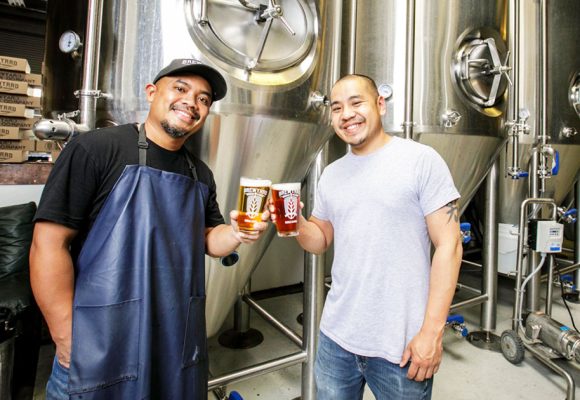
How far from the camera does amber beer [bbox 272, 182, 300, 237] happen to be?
1010mm

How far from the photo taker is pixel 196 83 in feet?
3.76

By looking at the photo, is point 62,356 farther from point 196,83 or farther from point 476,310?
point 476,310

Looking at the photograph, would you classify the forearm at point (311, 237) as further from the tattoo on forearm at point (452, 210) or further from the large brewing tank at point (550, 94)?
the large brewing tank at point (550, 94)

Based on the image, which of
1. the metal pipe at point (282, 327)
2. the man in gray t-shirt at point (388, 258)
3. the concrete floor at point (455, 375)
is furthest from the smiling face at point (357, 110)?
the concrete floor at point (455, 375)

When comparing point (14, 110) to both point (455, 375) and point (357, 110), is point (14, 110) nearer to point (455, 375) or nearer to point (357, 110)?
point (357, 110)

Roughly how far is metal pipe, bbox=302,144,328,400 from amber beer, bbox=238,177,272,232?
91cm

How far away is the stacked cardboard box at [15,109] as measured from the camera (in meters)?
2.45

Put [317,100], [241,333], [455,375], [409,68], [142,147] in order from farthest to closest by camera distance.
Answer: [241,333], [455,375], [409,68], [317,100], [142,147]

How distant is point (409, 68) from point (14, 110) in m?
2.64

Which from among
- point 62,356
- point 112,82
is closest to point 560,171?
point 112,82

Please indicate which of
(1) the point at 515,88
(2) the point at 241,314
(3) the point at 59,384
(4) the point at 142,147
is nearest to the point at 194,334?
(3) the point at 59,384

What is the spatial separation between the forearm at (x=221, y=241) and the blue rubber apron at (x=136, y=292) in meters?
0.12

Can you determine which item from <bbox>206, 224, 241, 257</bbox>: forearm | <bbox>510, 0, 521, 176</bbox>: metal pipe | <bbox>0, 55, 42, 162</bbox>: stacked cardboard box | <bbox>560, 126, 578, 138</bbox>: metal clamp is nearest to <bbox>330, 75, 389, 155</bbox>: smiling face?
<bbox>206, 224, 241, 257</bbox>: forearm

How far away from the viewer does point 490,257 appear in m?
2.76
